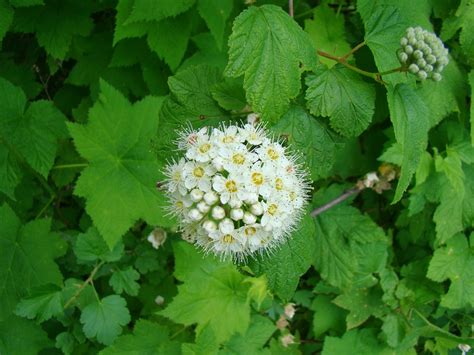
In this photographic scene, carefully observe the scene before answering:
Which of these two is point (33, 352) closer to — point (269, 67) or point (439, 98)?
point (269, 67)

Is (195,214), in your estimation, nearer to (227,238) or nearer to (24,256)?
(227,238)

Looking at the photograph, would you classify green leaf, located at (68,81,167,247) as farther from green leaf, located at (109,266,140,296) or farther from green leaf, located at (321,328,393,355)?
green leaf, located at (321,328,393,355)

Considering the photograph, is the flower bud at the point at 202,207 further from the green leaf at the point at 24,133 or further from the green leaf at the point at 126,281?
the green leaf at the point at 24,133

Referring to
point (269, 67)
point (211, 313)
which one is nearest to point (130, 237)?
point (211, 313)

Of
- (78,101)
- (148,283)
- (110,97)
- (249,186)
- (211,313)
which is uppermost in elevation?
(249,186)

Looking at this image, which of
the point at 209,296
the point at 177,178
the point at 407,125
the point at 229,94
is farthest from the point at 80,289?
the point at 407,125

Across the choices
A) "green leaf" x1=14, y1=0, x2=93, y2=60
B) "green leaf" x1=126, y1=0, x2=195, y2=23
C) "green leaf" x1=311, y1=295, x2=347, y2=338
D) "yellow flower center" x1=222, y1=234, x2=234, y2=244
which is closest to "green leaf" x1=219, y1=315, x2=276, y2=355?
"green leaf" x1=311, y1=295, x2=347, y2=338
